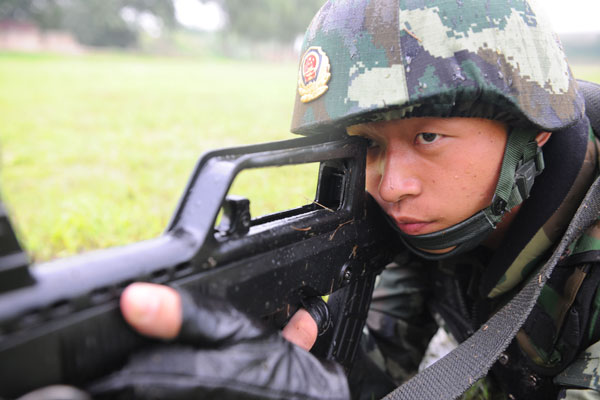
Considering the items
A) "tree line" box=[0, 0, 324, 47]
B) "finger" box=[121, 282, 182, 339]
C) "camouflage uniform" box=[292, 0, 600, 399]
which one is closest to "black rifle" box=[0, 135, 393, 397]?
"finger" box=[121, 282, 182, 339]

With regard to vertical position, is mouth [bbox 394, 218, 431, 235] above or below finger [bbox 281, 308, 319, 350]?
above

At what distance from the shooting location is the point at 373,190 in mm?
1607

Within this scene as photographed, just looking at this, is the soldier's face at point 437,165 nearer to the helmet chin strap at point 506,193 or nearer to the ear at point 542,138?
the helmet chin strap at point 506,193

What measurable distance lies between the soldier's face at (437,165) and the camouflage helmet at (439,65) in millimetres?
43

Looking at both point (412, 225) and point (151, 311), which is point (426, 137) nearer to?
point (412, 225)

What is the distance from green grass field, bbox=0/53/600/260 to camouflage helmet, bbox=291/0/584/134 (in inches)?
25.5

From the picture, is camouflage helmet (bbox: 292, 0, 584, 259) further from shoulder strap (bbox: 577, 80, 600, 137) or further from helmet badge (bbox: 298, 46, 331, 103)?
shoulder strap (bbox: 577, 80, 600, 137)

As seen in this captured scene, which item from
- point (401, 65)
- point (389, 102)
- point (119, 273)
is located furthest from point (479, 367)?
point (119, 273)

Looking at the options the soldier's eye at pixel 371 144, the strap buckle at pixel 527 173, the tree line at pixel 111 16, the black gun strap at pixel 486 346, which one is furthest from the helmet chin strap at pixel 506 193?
the tree line at pixel 111 16

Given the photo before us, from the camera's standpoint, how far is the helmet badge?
1.57 m

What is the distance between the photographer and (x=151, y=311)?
0.86m

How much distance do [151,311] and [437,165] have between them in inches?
38.8

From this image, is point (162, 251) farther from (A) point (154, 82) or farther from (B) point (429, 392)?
(A) point (154, 82)

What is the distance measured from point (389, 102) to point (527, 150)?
525mm
